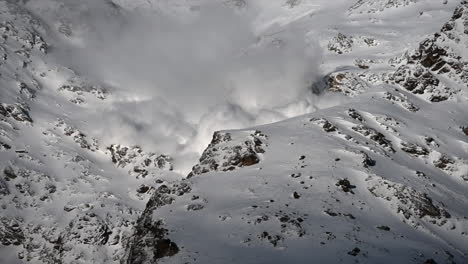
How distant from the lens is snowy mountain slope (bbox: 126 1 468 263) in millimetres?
29922

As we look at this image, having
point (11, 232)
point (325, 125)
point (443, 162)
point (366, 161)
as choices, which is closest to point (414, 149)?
point (443, 162)

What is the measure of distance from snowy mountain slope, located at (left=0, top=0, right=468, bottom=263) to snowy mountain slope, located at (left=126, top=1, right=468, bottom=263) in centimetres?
20

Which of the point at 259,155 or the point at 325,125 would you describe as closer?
the point at 259,155

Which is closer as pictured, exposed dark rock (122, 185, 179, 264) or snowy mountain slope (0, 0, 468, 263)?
exposed dark rock (122, 185, 179, 264)

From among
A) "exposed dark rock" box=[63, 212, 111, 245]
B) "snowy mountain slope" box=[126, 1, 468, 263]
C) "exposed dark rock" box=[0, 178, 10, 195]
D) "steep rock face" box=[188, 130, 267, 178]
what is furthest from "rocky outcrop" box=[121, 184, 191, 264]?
"exposed dark rock" box=[0, 178, 10, 195]

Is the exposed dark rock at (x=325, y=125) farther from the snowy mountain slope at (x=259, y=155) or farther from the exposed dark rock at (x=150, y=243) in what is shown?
the exposed dark rock at (x=150, y=243)

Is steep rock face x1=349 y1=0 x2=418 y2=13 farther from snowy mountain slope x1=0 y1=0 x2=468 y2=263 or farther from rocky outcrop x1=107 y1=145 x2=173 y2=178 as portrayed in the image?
rocky outcrop x1=107 y1=145 x2=173 y2=178

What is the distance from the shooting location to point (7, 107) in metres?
133

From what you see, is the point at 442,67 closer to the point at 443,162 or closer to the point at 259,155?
the point at 443,162

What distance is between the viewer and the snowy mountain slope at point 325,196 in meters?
29.9

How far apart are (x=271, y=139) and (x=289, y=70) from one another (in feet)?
329

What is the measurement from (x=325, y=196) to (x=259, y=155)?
1282 cm

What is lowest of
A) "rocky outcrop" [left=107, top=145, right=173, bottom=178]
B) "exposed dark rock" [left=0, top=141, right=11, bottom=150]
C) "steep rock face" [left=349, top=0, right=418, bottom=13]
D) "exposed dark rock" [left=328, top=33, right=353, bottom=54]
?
"exposed dark rock" [left=0, top=141, right=11, bottom=150]

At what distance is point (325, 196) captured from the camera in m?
38.6
